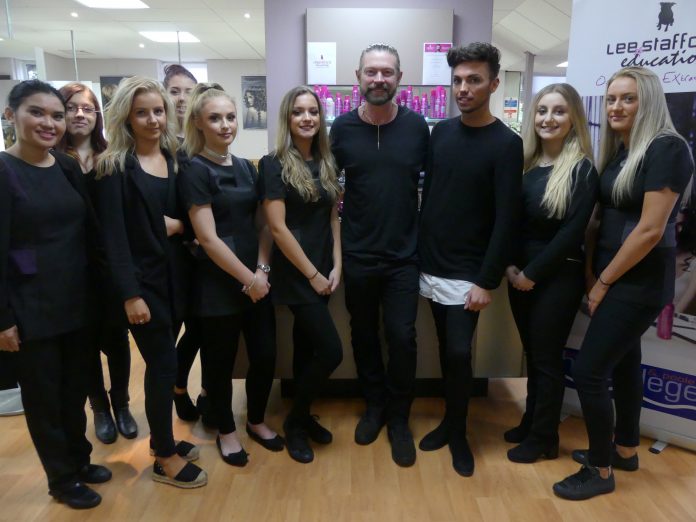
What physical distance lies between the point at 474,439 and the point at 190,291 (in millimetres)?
1429

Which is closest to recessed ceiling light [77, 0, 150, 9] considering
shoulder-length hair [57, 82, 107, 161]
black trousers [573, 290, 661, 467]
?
shoulder-length hair [57, 82, 107, 161]

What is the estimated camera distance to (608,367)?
6.24 ft

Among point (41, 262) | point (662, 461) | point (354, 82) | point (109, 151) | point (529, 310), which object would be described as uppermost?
point (354, 82)

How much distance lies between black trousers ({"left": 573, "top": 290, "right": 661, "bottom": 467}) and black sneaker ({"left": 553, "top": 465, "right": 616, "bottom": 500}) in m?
0.05

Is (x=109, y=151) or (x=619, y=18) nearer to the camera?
(x=109, y=151)

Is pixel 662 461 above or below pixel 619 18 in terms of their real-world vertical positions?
below

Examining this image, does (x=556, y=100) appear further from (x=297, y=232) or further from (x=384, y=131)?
(x=297, y=232)

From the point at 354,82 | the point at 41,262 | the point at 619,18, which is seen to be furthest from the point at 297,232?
the point at 354,82

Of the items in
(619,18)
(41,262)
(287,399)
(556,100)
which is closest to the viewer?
(41,262)

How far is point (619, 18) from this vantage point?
7.65 ft

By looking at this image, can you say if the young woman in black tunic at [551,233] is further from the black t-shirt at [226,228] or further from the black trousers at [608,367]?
the black t-shirt at [226,228]

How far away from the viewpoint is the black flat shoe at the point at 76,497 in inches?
75.4

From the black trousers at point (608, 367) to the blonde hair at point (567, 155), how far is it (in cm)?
39

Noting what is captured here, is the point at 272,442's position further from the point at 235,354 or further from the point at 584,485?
the point at 584,485
